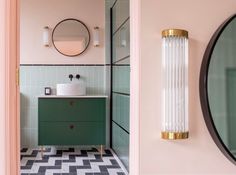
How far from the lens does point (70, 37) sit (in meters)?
4.10

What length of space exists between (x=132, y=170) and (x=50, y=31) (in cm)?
306

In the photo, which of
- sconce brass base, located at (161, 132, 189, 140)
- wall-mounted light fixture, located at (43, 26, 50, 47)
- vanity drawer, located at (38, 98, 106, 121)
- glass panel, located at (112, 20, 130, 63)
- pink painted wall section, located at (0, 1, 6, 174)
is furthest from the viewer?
wall-mounted light fixture, located at (43, 26, 50, 47)

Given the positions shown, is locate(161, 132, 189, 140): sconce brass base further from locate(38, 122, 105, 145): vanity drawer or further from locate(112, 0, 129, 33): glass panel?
locate(38, 122, 105, 145): vanity drawer

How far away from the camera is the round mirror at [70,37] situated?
161 inches

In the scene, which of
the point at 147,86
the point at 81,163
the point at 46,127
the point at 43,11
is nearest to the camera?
the point at 147,86

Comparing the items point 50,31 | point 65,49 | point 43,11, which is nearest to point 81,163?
point 65,49

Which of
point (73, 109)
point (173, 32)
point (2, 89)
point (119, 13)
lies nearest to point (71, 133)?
point (73, 109)

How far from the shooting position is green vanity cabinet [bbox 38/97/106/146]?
361 cm

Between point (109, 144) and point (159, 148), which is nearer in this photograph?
point (159, 148)

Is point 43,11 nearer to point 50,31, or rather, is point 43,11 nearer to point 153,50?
point 50,31

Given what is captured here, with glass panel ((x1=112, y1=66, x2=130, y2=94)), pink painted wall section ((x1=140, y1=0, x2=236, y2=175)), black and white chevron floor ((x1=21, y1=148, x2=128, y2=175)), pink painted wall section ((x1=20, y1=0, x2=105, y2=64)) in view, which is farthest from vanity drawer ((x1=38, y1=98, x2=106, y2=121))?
pink painted wall section ((x1=140, y1=0, x2=236, y2=175))

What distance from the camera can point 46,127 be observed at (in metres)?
3.62

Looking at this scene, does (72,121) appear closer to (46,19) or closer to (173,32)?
(46,19)

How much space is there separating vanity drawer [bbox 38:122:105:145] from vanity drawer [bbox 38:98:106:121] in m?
0.07
